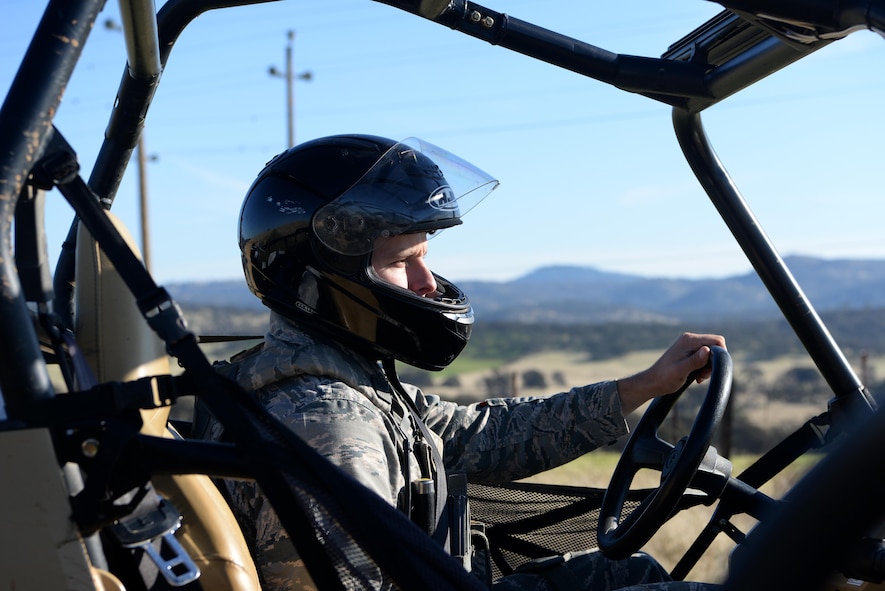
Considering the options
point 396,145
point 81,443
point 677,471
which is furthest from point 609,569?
point 81,443

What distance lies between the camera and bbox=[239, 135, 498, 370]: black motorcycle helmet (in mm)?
2330

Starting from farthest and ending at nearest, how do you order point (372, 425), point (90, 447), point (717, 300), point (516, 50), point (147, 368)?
point (717, 300), point (516, 50), point (372, 425), point (147, 368), point (90, 447)

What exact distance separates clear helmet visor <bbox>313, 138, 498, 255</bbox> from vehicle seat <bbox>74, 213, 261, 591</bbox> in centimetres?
67

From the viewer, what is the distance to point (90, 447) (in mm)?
1354

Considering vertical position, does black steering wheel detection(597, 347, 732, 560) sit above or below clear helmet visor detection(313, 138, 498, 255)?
below

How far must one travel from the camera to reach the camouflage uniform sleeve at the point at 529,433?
2.84 metres

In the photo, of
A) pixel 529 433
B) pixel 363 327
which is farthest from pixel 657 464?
pixel 363 327

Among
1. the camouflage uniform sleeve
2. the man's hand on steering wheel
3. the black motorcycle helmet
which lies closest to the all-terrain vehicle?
→ the black motorcycle helmet

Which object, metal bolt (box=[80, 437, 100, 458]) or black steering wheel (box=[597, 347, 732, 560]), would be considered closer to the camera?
metal bolt (box=[80, 437, 100, 458])

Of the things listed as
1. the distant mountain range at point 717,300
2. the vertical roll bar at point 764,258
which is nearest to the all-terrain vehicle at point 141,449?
the vertical roll bar at point 764,258

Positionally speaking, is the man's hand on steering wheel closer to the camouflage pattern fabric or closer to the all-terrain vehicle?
the camouflage pattern fabric

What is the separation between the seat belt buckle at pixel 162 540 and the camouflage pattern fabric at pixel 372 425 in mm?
317

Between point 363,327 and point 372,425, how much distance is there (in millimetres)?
347

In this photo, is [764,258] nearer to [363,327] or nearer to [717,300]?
[363,327]
